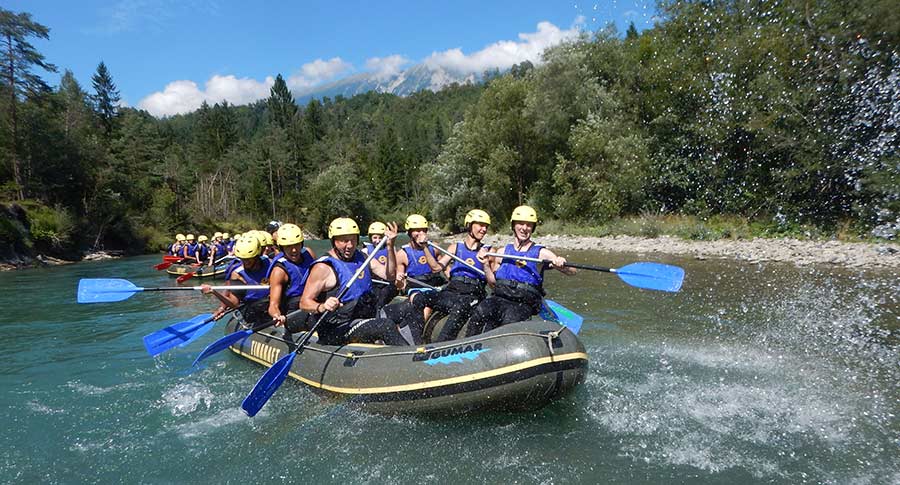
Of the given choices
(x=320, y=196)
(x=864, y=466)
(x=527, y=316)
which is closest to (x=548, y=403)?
(x=527, y=316)

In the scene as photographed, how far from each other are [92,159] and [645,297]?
30960 millimetres

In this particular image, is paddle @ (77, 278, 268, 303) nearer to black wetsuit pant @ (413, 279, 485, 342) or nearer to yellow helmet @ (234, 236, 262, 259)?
yellow helmet @ (234, 236, 262, 259)

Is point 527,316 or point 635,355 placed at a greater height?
point 527,316

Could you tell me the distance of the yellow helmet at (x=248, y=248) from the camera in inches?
264

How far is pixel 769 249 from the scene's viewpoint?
51.6 feet

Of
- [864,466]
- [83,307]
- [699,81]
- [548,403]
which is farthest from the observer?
[699,81]

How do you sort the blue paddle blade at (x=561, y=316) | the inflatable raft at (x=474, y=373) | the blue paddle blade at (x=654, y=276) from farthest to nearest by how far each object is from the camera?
the blue paddle blade at (x=561, y=316), the blue paddle blade at (x=654, y=276), the inflatable raft at (x=474, y=373)

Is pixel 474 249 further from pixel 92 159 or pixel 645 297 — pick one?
pixel 92 159

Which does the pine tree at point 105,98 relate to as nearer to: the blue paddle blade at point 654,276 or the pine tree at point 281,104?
the pine tree at point 281,104

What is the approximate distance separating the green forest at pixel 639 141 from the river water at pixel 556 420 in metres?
9.49

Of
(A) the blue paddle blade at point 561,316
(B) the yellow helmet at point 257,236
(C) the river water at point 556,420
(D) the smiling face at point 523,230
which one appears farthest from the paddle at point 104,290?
(A) the blue paddle blade at point 561,316

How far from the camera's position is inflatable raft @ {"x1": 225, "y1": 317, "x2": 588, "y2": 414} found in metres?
4.71

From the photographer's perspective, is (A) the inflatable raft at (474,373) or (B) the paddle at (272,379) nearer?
(A) the inflatable raft at (474,373)

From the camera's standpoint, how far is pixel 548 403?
16.3ft
